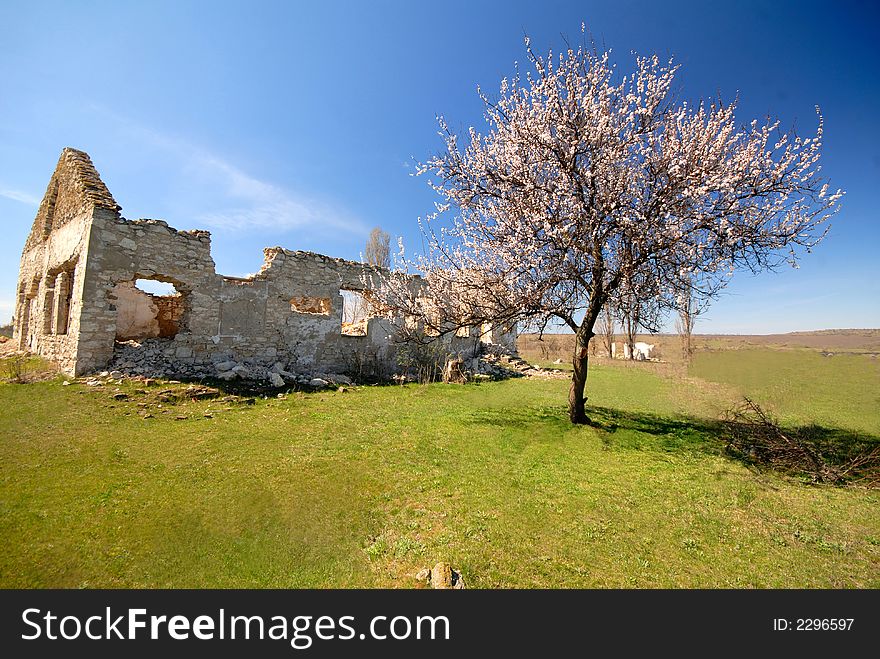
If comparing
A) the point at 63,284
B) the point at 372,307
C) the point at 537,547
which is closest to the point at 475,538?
the point at 537,547

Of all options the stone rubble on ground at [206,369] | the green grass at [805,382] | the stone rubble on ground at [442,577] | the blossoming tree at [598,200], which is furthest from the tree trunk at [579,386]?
the stone rubble on ground at [206,369]

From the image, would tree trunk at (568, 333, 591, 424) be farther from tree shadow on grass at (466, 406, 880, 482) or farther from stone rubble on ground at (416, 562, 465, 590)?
stone rubble on ground at (416, 562, 465, 590)

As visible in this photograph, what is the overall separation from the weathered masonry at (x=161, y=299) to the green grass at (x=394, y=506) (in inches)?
115

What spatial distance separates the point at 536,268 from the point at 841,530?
4.86 meters

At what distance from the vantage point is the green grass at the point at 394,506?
281 cm

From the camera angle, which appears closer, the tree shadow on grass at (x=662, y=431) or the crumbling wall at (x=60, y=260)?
the tree shadow on grass at (x=662, y=431)

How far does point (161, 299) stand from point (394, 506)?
42.8 ft

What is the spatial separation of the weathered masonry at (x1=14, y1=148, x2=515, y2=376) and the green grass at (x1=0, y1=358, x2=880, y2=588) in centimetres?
293

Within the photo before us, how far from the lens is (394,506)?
391 cm

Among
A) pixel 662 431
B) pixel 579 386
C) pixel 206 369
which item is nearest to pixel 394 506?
pixel 579 386

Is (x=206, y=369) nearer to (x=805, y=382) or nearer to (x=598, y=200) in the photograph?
(x=598, y=200)

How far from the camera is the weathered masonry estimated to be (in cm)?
903

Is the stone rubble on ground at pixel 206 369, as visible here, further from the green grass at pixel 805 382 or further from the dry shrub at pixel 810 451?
the dry shrub at pixel 810 451

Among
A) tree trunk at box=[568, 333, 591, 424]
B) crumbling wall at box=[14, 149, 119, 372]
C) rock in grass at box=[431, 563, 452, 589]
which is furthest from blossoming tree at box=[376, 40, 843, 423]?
crumbling wall at box=[14, 149, 119, 372]
